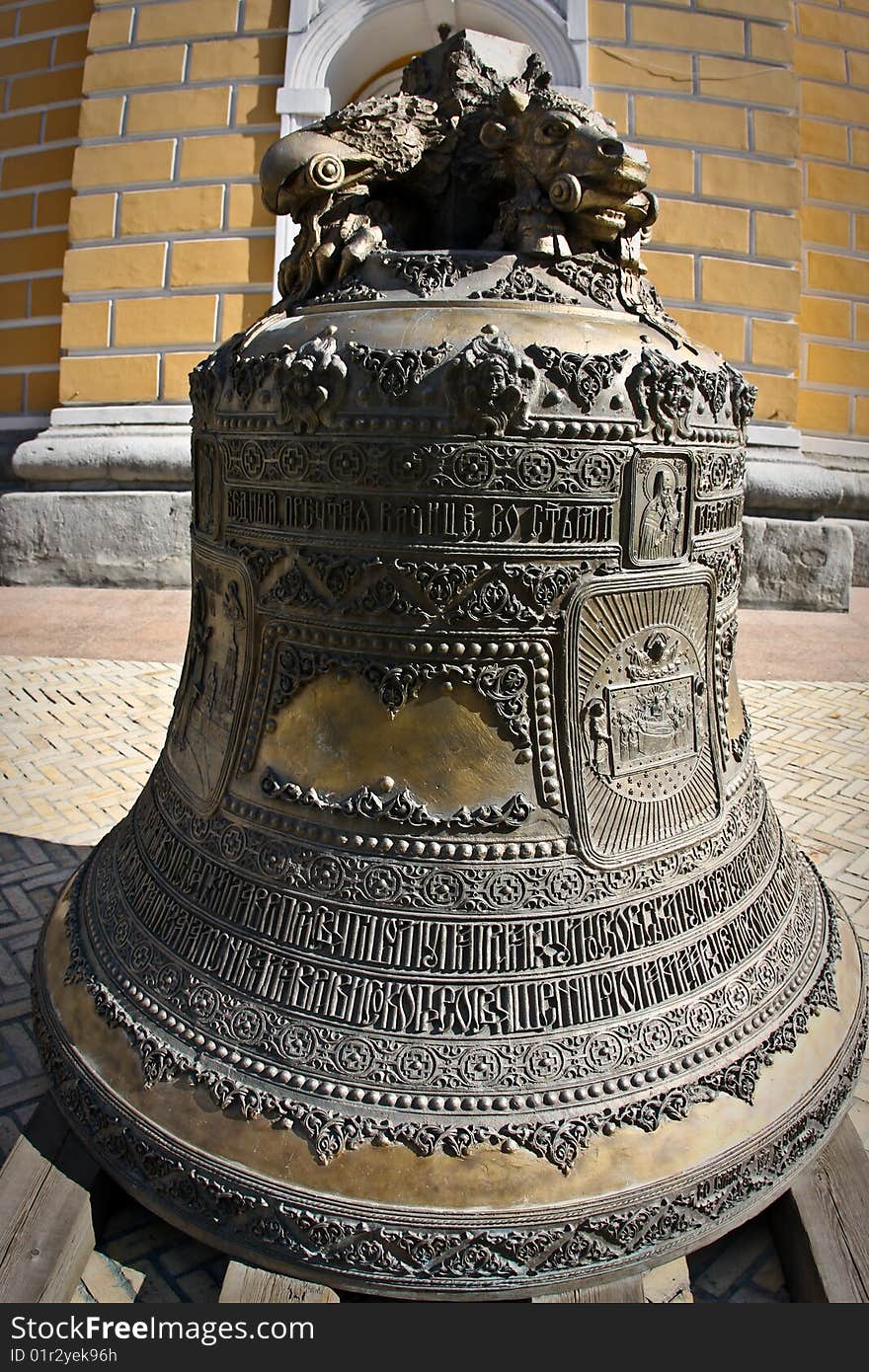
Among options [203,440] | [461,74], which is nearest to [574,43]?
[461,74]

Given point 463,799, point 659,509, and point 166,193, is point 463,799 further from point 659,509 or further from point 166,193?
point 166,193

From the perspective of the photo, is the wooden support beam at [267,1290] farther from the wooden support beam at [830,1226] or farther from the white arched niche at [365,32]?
the white arched niche at [365,32]

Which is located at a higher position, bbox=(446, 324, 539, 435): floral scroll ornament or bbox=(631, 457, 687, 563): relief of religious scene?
bbox=(446, 324, 539, 435): floral scroll ornament

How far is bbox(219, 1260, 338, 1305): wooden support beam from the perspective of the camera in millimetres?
1551

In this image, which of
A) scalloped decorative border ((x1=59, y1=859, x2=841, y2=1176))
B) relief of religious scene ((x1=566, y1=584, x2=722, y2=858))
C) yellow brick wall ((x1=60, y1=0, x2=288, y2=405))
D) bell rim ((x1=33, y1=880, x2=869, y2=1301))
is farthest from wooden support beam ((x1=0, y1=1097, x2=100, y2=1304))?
yellow brick wall ((x1=60, y1=0, x2=288, y2=405))

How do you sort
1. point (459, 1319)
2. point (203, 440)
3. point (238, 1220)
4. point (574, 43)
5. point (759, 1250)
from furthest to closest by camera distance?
point (574, 43), point (203, 440), point (759, 1250), point (238, 1220), point (459, 1319)

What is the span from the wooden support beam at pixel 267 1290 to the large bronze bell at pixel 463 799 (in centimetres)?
3

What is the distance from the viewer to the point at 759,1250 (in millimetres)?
1835

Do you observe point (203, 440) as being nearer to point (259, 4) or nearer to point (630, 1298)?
point (630, 1298)

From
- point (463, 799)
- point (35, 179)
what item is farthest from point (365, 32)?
point (463, 799)

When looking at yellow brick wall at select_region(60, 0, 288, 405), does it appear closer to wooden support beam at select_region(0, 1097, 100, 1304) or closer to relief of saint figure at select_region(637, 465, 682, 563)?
relief of saint figure at select_region(637, 465, 682, 563)

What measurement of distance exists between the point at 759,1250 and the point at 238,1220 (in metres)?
1.03

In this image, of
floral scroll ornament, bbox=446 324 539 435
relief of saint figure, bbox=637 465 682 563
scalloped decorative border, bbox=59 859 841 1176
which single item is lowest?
scalloped decorative border, bbox=59 859 841 1176

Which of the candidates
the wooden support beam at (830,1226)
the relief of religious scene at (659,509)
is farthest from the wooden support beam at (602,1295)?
the relief of religious scene at (659,509)
